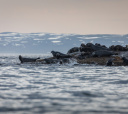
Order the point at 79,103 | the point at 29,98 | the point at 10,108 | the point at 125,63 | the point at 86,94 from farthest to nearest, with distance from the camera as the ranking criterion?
the point at 125,63, the point at 86,94, the point at 29,98, the point at 79,103, the point at 10,108

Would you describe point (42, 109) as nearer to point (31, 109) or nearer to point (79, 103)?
point (31, 109)

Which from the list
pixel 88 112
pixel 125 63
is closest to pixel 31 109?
pixel 88 112

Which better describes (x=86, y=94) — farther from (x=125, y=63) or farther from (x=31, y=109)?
(x=125, y=63)

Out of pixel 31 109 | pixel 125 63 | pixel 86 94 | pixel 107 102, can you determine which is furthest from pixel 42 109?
pixel 125 63

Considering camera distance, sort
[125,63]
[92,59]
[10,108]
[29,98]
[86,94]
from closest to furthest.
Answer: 1. [10,108]
2. [29,98]
3. [86,94]
4. [125,63]
5. [92,59]

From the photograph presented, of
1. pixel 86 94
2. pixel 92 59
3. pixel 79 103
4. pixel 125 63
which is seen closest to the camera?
pixel 79 103

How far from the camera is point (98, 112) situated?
10.7 meters

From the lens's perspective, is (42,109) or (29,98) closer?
(42,109)

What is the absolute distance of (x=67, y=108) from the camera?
11.4 meters

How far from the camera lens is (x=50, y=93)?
15227 millimetres

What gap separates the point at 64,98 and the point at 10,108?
310cm

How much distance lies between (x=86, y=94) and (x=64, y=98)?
159 cm

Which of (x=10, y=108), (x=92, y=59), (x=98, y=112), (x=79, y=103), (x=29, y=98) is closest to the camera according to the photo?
(x=98, y=112)

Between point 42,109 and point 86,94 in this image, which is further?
point 86,94
